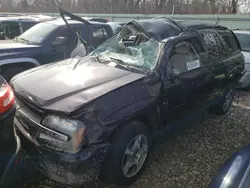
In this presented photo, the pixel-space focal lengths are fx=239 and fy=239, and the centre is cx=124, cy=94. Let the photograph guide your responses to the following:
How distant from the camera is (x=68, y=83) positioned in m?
2.76

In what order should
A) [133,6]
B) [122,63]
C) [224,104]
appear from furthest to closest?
[133,6] < [224,104] < [122,63]

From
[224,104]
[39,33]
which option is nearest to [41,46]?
[39,33]

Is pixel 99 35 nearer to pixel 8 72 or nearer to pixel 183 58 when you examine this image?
pixel 8 72

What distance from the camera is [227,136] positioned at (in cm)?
424

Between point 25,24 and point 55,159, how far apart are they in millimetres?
6877

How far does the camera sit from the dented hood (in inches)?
95.3

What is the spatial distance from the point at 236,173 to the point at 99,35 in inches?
212

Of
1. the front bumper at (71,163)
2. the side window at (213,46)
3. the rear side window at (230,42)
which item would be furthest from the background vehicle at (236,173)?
the rear side window at (230,42)

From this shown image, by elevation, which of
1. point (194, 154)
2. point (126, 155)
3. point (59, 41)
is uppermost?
point (59, 41)

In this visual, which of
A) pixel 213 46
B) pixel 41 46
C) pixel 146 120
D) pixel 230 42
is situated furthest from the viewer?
pixel 41 46

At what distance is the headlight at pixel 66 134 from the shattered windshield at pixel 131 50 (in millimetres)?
1277

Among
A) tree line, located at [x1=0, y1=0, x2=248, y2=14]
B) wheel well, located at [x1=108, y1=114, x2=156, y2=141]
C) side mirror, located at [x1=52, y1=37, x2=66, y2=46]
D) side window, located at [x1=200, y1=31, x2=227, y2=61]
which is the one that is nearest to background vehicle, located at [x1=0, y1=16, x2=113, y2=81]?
side mirror, located at [x1=52, y1=37, x2=66, y2=46]

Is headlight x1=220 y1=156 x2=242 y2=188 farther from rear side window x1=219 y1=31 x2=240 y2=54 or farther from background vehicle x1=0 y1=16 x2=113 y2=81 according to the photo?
background vehicle x1=0 y1=16 x2=113 y2=81

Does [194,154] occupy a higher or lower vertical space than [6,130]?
lower
